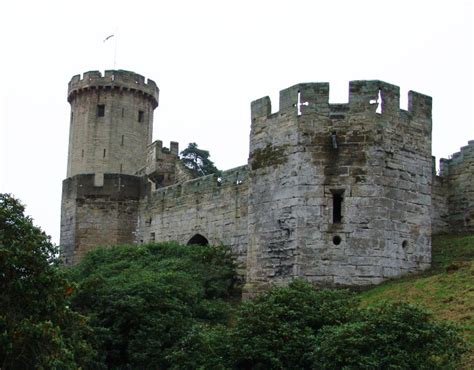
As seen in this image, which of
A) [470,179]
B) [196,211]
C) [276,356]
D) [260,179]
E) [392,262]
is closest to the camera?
[276,356]

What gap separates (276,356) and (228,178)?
10955mm

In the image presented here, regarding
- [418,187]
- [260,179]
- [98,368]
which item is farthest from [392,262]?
[98,368]

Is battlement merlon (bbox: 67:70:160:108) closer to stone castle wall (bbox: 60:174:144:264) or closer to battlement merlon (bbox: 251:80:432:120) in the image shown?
stone castle wall (bbox: 60:174:144:264)

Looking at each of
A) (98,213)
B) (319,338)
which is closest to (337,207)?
(319,338)

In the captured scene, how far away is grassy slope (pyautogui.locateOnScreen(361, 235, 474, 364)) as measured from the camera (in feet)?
47.4

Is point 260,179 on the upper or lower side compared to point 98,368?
upper

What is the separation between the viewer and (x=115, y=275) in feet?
68.3

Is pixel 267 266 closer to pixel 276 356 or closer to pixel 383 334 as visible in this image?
pixel 276 356

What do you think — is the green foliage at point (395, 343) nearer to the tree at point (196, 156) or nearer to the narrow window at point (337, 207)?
the narrow window at point (337, 207)

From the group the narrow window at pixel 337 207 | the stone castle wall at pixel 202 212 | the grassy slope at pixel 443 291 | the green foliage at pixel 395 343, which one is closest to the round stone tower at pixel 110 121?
the stone castle wall at pixel 202 212

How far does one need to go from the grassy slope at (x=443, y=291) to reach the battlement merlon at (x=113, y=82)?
20.1 metres

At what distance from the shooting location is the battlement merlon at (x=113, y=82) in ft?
119

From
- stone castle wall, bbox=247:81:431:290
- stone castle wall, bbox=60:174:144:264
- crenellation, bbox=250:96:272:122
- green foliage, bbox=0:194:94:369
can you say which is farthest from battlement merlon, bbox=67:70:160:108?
green foliage, bbox=0:194:94:369

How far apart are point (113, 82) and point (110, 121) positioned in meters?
1.75
